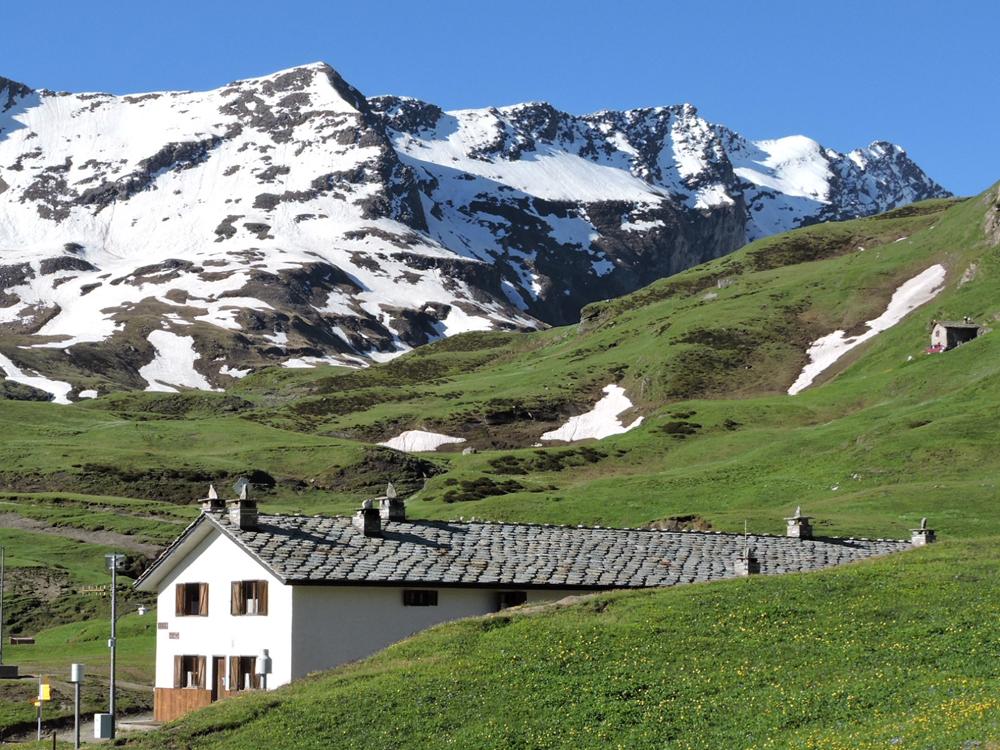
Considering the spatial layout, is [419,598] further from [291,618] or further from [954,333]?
[954,333]

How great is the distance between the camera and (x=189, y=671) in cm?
5262

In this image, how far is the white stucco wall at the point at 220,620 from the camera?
48.1 m

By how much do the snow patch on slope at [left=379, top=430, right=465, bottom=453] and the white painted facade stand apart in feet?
410

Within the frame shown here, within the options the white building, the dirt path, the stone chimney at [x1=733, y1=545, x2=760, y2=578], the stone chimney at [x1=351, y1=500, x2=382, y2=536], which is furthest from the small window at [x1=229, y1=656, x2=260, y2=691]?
the dirt path

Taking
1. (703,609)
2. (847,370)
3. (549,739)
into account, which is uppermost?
(847,370)

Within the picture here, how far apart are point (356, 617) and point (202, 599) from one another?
687 centimetres

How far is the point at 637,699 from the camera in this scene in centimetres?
3584

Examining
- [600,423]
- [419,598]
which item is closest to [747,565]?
[419,598]

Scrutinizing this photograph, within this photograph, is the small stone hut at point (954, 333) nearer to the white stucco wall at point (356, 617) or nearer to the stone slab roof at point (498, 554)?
the stone slab roof at point (498, 554)

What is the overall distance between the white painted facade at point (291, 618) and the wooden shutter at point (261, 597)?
235 mm

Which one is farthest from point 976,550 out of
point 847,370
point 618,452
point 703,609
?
point 847,370

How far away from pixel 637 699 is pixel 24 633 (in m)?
55.8

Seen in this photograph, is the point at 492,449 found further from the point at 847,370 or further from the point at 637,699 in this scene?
the point at 637,699

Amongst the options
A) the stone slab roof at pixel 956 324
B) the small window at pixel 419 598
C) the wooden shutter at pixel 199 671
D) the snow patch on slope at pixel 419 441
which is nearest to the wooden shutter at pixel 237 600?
the wooden shutter at pixel 199 671
